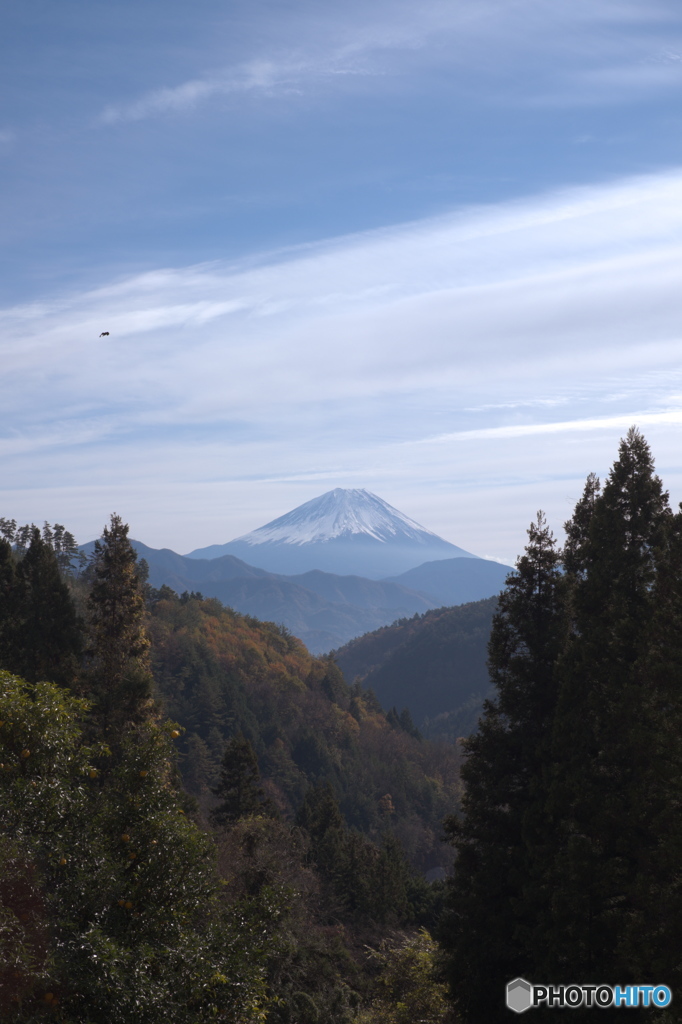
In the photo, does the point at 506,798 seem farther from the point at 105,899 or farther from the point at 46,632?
the point at 46,632

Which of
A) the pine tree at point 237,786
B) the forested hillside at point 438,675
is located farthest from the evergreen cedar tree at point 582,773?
the forested hillside at point 438,675

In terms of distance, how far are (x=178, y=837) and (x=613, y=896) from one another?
26.6ft

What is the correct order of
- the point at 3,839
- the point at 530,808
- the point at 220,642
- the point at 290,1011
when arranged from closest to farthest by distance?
the point at 3,839 < the point at 530,808 < the point at 290,1011 < the point at 220,642

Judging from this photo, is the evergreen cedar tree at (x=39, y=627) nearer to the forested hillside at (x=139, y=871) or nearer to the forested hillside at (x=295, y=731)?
the forested hillside at (x=139, y=871)

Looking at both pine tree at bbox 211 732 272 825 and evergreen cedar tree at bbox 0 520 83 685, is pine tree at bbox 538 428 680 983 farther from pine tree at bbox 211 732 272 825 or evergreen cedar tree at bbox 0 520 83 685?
pine tree at bbox 211 732 272 825

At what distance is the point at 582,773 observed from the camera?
1356 cm

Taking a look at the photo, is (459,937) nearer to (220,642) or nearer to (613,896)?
(613,896)

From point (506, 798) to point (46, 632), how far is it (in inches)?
584

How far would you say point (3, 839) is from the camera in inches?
286

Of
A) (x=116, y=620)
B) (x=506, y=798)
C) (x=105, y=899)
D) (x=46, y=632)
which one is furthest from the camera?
(x=46, y=632)

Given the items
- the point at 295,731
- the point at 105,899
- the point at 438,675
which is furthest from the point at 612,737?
the point at 438,675

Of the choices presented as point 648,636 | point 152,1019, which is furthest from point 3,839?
point 648,636

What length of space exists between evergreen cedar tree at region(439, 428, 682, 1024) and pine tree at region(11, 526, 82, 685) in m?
12.8

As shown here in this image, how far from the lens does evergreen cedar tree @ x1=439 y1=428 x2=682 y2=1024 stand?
38.5 feet
